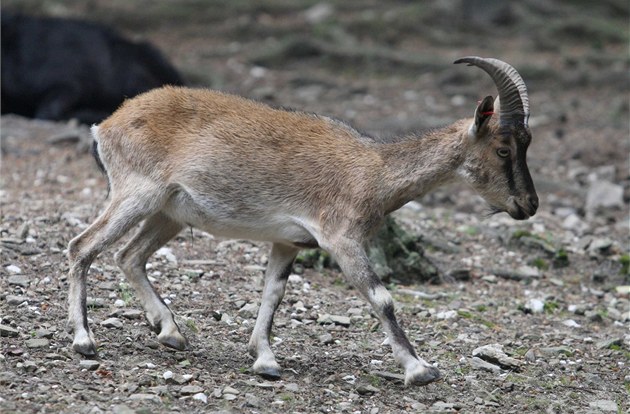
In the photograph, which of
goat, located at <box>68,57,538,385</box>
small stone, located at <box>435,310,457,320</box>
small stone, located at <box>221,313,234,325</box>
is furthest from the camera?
small stone, located at <box>435,310,457,320</box>

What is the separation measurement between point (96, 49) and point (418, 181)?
997 cm

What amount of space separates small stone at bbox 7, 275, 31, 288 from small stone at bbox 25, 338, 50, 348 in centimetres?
103

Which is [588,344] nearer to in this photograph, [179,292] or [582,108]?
[179,292]

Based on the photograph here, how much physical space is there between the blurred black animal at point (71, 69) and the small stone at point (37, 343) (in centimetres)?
938

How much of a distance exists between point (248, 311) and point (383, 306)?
5.09ft

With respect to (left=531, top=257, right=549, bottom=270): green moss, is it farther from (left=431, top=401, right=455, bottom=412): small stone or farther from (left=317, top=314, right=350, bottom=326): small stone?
(left=431, top=401, right=455, bottom=412): small stone

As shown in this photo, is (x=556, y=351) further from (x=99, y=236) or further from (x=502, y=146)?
(x=99, y=236)

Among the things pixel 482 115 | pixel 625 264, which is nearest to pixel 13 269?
pixel 482 115

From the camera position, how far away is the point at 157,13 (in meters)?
20.4

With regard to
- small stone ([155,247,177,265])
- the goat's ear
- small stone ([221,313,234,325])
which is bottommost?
small stone ([155,247,177,265])

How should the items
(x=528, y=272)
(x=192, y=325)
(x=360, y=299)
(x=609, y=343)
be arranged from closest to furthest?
(x=192, y=325), (x=609, y=343), (x=360, y=299), (x=528, y=272)

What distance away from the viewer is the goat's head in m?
6.95

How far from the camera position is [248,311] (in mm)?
7871

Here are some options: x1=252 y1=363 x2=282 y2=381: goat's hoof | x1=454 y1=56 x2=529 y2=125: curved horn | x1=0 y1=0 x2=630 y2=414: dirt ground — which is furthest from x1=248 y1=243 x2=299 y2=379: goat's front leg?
x1=454 y1=56 x2=529 y2=125: curved horn
